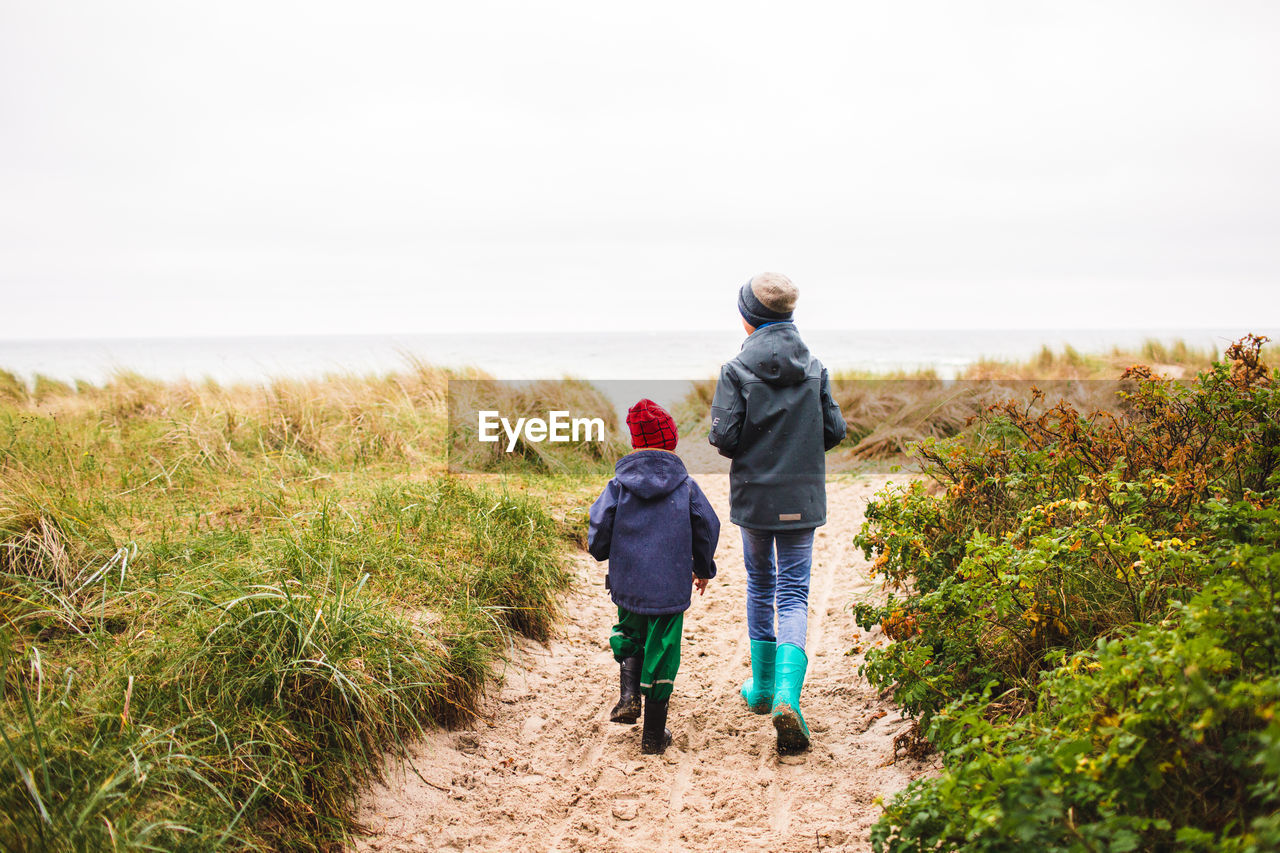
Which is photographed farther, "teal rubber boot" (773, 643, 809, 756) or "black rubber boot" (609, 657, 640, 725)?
"black rubber boot" (609, 657, 640, 725)

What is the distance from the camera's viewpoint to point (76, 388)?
13164 mm

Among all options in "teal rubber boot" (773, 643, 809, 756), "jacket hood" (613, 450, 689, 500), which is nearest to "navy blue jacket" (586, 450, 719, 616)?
"jacket hood" (613, 450, 689, 500)

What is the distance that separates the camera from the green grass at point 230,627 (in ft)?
8.04

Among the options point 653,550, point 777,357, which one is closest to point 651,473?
point 653,550

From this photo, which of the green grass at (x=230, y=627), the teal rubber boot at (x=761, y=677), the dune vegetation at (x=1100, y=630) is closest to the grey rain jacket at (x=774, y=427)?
the dune vegetation at (x=1100, y=630)

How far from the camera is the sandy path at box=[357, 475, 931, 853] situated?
10.1ft

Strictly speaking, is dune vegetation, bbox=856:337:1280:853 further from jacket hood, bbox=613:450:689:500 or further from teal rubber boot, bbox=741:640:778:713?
jacket hood, bbox=613:450:689:500

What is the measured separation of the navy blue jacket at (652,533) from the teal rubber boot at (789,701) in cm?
53

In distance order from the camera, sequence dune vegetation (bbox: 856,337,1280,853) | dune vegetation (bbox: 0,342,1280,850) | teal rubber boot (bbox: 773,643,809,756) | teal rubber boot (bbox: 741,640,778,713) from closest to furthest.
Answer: dune vegetation (bbox: 856,337,1280,853)
dune vegetation (bbox: 0,342,1280,850)
teal rubber boot (bbox: 773,643,809,756)
teal rubber boot (bbox: 741,640,778,713)

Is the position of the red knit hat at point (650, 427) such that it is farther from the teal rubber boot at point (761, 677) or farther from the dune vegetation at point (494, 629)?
the dune vegetation at point (494, 629)

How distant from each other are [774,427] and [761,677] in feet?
4.34

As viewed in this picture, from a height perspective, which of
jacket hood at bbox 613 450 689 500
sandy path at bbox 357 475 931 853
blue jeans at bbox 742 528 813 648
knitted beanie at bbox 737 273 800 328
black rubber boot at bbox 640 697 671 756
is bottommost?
sandy path at bbox 357 475 931 853

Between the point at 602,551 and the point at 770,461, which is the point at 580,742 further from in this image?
the point at 770,461

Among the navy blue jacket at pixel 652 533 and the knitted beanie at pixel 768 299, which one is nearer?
the navy blue jacket at pixel 652 533
